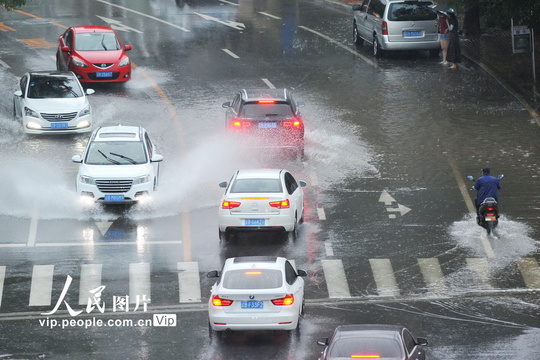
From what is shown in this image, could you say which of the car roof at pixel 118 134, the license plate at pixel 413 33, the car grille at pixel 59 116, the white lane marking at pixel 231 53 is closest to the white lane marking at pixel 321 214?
the car roof at pixel 118 134

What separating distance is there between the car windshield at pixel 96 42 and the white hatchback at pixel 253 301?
20.6 metres

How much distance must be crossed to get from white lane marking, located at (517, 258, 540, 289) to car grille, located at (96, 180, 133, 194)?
29.8ft

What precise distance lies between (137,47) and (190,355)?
2673cm

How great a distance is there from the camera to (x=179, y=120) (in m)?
36.8

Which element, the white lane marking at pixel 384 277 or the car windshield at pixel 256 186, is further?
the car windshield at pixel 256 186

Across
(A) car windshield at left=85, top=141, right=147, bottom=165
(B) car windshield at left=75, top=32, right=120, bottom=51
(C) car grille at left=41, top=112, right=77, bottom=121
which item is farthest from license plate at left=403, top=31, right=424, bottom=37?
(A) car windshield at left=85, top=141, right=147, bottom=165

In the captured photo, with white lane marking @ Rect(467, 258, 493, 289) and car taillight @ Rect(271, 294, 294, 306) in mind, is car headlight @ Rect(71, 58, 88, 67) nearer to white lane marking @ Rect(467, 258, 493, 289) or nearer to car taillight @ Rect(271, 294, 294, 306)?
white lane marking @ Rect(467, 258, 493, 289)

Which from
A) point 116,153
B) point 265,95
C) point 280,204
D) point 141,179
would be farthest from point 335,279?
point 265,95

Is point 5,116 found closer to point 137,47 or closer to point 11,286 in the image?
point 137,47

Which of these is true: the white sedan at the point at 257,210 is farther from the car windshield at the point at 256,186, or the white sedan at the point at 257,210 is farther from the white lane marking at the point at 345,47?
the white lane marking at the point at 345,47

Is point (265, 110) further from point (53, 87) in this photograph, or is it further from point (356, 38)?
point (356, 38)

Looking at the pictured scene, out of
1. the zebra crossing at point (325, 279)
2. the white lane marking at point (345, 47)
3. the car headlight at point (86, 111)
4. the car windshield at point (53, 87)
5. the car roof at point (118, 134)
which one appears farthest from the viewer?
the white lane marking at point (345, 47)

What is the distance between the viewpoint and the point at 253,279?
21.0m

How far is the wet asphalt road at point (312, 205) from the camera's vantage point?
22.4 m
